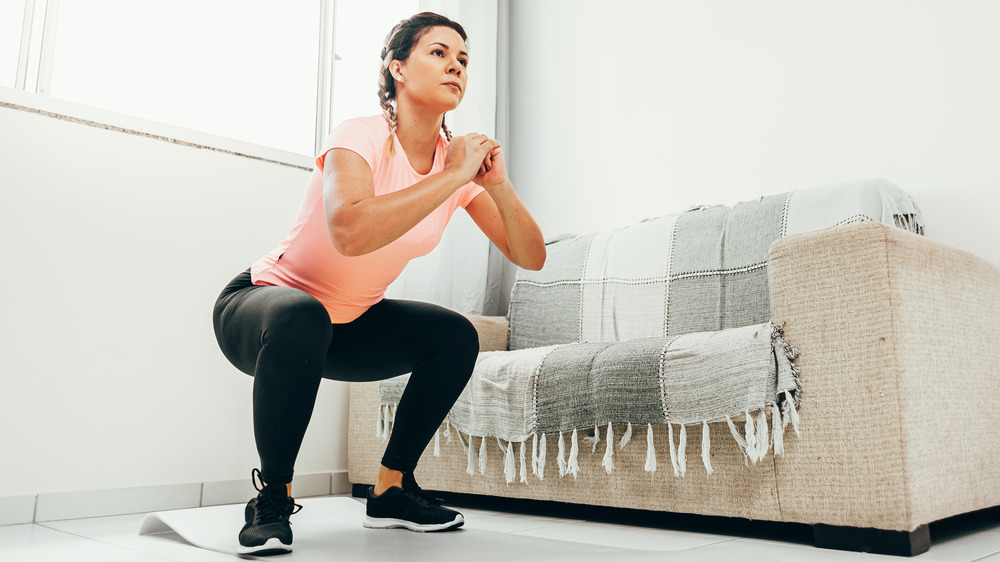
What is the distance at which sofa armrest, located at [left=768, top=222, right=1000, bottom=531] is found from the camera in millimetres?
1199

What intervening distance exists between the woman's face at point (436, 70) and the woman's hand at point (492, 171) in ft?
0.39

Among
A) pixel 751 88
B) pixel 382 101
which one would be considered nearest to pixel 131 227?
pixel 382 101

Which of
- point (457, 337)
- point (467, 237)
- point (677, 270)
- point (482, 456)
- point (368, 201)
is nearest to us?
point (368, 201)

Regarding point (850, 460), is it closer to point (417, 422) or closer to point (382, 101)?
point (417, 422)

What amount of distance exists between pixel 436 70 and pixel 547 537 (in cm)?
93

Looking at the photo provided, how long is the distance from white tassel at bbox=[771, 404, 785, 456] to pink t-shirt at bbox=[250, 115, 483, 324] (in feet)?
2.36

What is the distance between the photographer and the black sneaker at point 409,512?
1.44m

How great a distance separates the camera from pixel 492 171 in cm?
137

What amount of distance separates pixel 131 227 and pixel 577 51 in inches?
68.5

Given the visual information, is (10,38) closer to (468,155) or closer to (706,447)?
(468,155)

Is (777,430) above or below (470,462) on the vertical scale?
above

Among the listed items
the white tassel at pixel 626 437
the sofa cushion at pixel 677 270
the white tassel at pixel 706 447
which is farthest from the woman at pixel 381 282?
the sofa cushion at pixel 677 270

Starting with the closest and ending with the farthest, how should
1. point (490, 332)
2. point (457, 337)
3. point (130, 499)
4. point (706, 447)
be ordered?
point (706, 447), point (457, 337), point (130, 499), point (490, 332)

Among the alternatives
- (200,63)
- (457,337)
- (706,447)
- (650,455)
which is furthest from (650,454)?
(200,63)
